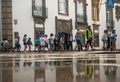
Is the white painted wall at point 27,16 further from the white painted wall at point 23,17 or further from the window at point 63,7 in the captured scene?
the window at point 63,7

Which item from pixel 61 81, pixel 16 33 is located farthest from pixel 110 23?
pixel 61 81

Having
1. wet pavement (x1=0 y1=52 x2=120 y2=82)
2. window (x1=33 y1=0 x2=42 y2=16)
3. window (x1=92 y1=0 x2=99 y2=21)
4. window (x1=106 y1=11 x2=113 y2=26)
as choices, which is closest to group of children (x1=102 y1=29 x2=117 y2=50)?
window (x1=33 y1=0 x2=42 y2=16)

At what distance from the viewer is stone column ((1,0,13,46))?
3168 cm

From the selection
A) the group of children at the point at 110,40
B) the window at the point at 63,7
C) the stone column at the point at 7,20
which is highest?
the window at the point at 63,7

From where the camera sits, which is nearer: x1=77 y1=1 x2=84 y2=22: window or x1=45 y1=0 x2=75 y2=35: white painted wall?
x1=45 y1=0 x2=75 y2=35: white painted wall

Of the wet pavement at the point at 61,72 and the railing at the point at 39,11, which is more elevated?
the railing at the point at 39,11

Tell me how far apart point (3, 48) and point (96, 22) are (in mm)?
17272

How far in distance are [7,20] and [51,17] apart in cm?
611

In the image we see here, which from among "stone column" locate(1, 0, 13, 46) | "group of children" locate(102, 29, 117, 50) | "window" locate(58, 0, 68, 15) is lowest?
"group of children" locate(102, 29, 117, 50)

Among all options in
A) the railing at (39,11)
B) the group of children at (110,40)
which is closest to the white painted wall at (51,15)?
the railing at (39,11)

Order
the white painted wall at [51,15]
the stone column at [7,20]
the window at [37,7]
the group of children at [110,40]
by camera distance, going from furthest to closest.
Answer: the white painted wall at [51,15] → the window at [37,7] → the stone column at [7,20] → the group of children at [110,40]

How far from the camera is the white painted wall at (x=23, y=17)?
3269cm

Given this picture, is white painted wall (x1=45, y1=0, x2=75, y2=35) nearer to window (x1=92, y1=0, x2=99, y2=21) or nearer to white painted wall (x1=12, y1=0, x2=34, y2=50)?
white painted wall (x1=12, y1=0, x2=34, y2=50)

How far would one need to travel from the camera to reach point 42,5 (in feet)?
116
